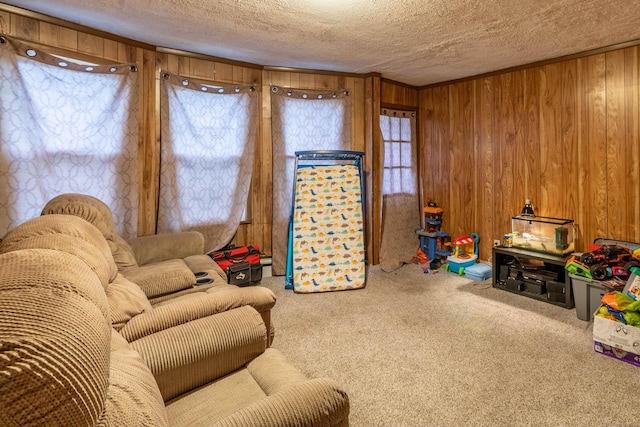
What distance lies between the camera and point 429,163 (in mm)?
4938

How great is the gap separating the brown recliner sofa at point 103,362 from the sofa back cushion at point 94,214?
0.67m

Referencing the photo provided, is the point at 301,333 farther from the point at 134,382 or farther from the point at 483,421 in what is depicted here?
the point at 134,382

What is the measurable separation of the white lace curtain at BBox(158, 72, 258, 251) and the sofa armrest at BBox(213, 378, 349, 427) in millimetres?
2733

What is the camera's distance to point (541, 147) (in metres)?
3.79

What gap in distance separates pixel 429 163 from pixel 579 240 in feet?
6.58

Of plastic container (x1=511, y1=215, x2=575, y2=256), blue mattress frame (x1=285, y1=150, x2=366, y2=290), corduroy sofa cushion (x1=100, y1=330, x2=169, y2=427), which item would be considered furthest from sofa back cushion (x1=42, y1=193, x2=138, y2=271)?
plastic container (x1=511, y1=215, x2=575, y2=256)

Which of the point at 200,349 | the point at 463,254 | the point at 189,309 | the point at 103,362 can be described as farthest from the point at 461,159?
the point at 103,362

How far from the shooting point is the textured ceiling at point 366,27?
2.46 metres

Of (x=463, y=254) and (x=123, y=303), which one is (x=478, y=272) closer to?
(x=463, y=254)

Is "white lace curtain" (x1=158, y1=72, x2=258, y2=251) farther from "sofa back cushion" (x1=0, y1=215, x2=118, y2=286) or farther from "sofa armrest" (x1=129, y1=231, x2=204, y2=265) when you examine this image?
"sofa back cushion" (x1=0, y1=215, x2=118, y2=286)

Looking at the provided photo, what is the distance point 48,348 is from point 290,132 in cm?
369

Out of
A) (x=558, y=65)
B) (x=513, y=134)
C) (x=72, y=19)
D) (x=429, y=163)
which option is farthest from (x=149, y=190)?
(x=558, y=65)

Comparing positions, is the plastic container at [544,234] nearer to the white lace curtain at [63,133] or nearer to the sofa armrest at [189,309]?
the sofa armrest at [189,309]

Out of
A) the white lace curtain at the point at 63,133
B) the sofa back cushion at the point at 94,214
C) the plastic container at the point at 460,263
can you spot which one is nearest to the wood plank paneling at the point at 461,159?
the plastic container at the point at 460,263
